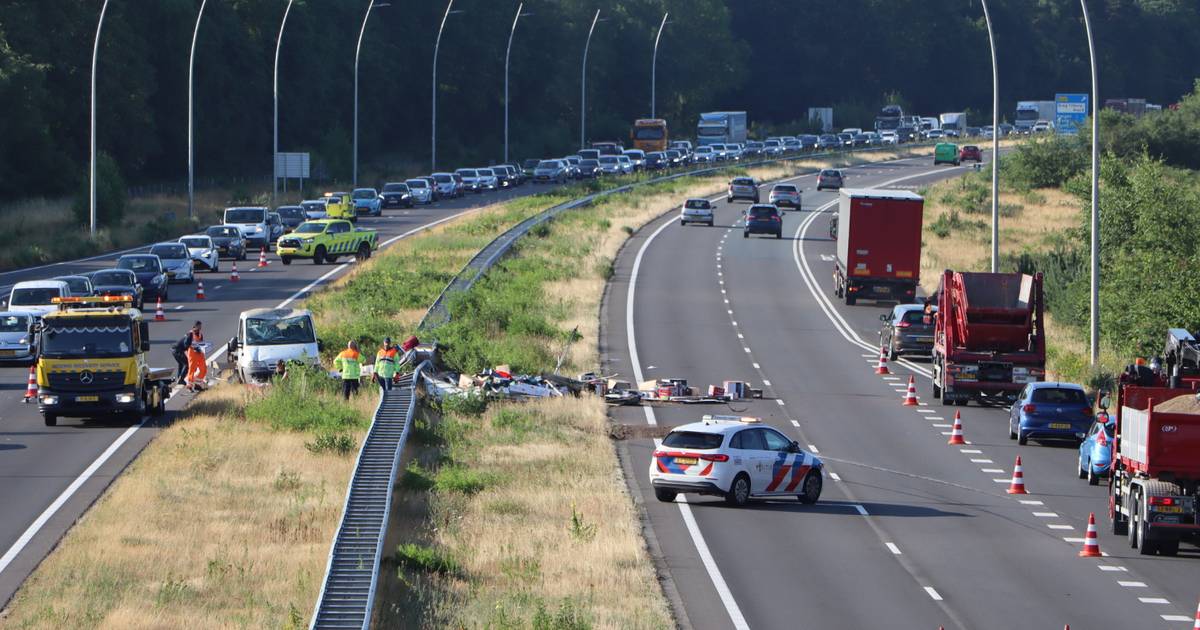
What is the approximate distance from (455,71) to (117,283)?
94.0 meters

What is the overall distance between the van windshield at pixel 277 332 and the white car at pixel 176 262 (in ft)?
74.3

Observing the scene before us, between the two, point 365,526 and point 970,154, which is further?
point 970,154

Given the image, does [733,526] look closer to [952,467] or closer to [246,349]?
[952,467]

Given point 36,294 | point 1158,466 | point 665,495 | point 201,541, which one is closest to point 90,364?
point 201,541

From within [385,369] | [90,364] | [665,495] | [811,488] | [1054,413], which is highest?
[90,364]

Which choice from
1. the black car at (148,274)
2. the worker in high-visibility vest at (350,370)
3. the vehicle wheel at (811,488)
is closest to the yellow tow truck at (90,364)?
the worker in high-visibility vest at (350,370)

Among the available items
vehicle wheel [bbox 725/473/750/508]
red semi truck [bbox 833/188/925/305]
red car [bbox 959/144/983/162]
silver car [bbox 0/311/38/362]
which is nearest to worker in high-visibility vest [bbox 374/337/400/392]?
vehicle wheel [bbox 725/473/750/508]

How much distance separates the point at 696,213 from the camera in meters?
86.9

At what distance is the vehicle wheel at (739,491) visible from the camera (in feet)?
94.6

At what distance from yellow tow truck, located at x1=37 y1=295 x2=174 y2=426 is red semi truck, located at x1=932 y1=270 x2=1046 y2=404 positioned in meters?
18.9

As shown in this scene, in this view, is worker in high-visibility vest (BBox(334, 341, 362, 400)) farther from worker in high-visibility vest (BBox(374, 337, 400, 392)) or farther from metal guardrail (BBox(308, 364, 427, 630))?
metal guardrail (BBox(308, 364, 427, 630))

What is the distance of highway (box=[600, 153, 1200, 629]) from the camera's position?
70.5ft

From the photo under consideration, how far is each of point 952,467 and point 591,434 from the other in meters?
7.43

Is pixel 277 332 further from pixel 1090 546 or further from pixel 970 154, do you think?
pixel 970 154
